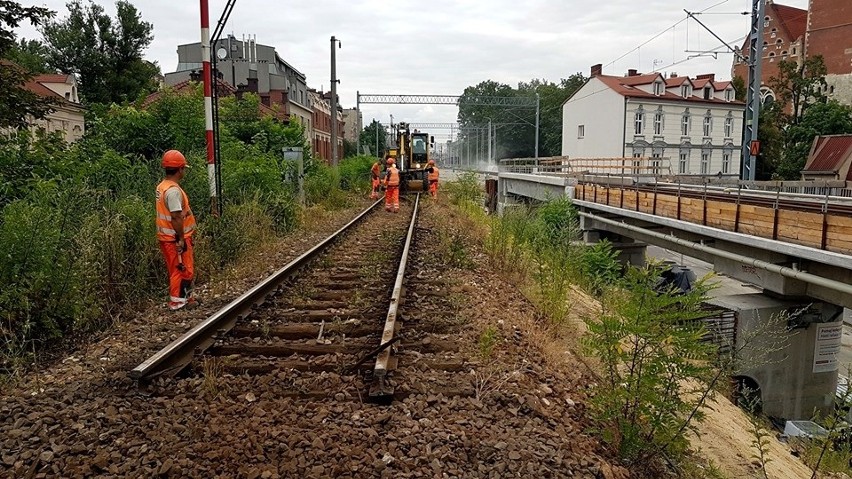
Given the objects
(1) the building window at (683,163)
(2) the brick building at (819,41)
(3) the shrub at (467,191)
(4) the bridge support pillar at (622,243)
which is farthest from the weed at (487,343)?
(2) the brick building at (819,41)

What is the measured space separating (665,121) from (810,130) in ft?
42.2

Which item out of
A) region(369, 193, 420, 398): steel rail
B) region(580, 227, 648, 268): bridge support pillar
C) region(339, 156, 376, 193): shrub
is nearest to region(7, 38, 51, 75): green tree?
region(339, 156, 376, 193): shrub

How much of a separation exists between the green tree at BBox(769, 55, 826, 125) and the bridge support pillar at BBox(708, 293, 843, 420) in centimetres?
3763

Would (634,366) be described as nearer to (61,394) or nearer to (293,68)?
(61,394)

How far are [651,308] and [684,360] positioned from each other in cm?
41

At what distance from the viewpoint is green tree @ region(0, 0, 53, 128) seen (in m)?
9.11

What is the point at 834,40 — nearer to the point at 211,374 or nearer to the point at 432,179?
the point at 432,179

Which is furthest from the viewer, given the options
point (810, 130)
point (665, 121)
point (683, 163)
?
point (683, 163)

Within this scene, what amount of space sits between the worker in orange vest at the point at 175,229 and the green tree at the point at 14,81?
412 cm

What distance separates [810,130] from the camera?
40.8m

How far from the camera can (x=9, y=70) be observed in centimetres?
927

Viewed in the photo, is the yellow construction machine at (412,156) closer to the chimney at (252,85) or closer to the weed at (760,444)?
the chimney at (252,85)


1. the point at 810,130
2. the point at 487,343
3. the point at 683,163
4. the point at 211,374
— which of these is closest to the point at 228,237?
the point at 211,374

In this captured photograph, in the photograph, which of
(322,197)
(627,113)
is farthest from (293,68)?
(322,197)
